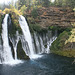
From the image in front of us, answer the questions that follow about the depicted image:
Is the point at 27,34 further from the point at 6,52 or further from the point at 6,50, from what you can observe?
the point at 6,52

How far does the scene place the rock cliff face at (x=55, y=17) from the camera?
106 ft

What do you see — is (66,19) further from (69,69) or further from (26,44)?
(69,69)

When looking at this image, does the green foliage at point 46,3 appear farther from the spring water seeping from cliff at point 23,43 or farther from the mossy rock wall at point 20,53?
the mossy rock wall at point 20,53

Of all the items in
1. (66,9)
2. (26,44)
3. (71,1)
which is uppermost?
(71,1)

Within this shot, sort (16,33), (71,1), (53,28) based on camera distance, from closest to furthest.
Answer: (16,33) → (53,28) → (71,1)

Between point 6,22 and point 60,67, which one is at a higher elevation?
point 6,22

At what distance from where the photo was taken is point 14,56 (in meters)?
19.5

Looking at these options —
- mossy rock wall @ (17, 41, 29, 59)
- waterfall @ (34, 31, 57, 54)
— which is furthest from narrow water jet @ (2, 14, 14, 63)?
waterfall @ (34, 31, 57, 54)

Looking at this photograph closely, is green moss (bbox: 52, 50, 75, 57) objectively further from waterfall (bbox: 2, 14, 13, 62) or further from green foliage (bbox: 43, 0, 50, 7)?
green foliage (bbox: 43, 0, 50, 7)

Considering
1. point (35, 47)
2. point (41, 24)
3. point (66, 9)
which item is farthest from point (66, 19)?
point (35, 47)

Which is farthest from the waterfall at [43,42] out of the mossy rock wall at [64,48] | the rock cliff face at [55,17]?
the rock cliff face at [55,17]

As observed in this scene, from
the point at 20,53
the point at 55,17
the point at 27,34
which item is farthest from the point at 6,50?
the point at 55,17

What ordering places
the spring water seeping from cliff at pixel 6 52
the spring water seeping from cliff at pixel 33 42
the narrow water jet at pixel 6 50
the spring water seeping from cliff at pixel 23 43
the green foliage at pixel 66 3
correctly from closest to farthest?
the spring water seeping from cliff at pixel 6 52, the narrow water jet at pixel 6 50, the spring water seeping from cliff at pixel 23 43, the spring water seeping from cliff at pixel 33 42, the green foliage at pixel 66 3

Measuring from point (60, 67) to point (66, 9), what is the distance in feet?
81.8
